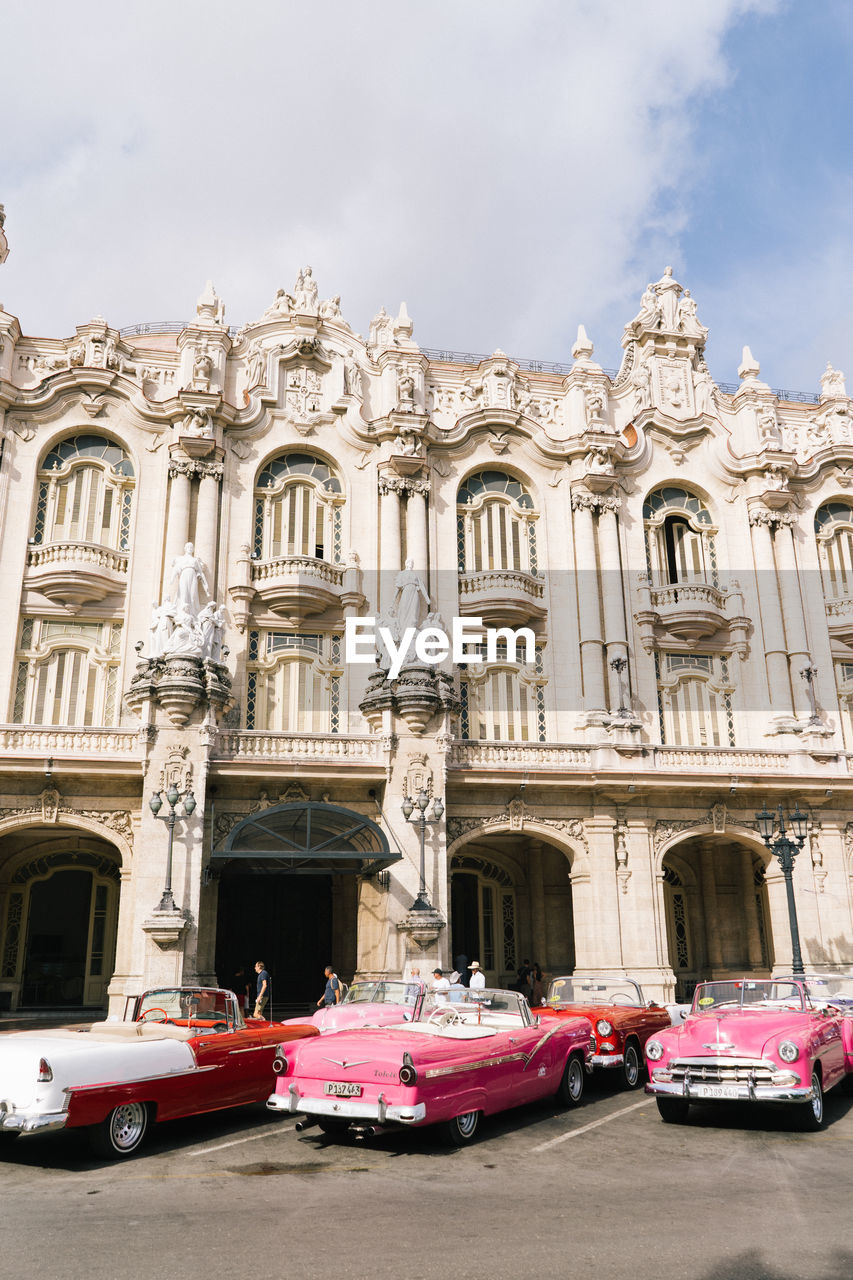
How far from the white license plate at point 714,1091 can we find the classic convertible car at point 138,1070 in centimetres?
494

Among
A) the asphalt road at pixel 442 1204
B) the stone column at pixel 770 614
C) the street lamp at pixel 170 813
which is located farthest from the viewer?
the stone column at pixel 770 614

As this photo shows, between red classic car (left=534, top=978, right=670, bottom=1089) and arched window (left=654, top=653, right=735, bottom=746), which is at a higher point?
arched window (left=654, top=653, right=735, bottom=746)

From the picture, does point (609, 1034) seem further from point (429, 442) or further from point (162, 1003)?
point (429, 442)

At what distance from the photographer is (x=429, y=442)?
1163 inches

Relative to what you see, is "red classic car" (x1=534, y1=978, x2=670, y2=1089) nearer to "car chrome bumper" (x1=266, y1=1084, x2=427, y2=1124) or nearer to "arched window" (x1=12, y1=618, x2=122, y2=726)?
"car chrome bumper" (x1=266, y1=1084, x2=427, y2=1124)

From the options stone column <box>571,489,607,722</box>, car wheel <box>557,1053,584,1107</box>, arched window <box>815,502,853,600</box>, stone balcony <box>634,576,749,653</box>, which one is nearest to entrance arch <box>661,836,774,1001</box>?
stone column <box>571,489,607,722</box>

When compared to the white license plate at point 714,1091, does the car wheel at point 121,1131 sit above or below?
below

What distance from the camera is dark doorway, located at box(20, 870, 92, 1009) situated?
25375 mm

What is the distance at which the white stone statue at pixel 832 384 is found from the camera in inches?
1317

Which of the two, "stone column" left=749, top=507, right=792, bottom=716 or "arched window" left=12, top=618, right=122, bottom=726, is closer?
"arched window" left=12, top=618, right=122, bottom=726

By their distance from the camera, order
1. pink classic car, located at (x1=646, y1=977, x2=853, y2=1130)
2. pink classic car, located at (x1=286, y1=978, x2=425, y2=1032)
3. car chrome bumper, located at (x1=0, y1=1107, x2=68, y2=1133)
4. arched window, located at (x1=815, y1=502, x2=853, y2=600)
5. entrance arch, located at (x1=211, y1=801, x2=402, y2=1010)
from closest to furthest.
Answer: car chrome bumper, located at (x1=0, y1=1107, x2=68, y2=1133), pink classic car, located at (x1=646, y1=977, x2=853, y2=1130), pink classic car, located at (x1=286, y1=978, x2=425, y2=1032), entrance arch, located at (x1=211, y1=801, x2=402, y2=1010), arched window, located at (x1=815, y1=502, x2=853, y2=600)

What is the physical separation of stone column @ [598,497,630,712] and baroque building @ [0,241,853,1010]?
100mm

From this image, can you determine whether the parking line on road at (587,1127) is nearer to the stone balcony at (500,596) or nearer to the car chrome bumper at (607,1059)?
the car chrome bumper at (607,1059)

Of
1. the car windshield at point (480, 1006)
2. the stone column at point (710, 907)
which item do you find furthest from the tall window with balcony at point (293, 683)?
the car windshield at point (480, 1006)
